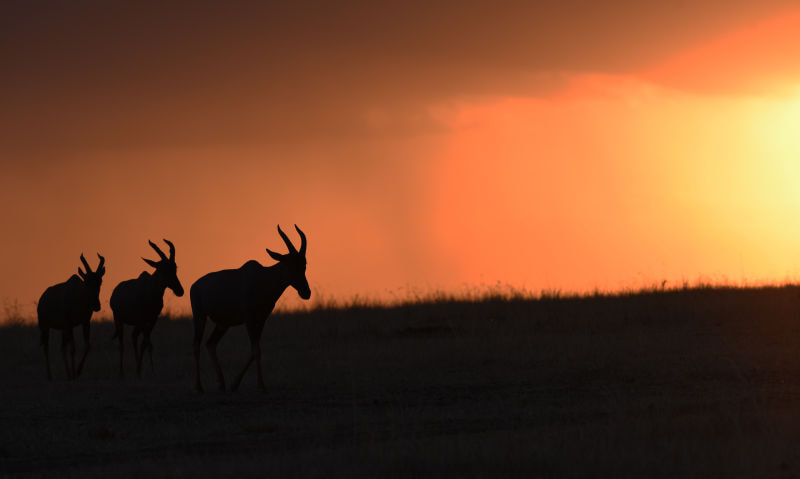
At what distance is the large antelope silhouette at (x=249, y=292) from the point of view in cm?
1853

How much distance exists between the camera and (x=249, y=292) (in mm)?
18703

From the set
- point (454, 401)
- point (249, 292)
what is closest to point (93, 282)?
point (249, 292)

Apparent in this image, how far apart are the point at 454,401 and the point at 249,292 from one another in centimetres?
429

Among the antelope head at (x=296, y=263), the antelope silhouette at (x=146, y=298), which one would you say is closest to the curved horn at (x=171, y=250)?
the antelope silhouette at (x=146, y=298)

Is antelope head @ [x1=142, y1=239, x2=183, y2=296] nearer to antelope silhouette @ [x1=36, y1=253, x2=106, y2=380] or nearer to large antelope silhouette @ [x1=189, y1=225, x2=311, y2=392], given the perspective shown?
antelope silhouette @ [x1=36, y1=253, x2=106, y2=380]

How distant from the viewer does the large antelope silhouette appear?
18531 millimetres

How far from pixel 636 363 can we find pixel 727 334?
186 inches

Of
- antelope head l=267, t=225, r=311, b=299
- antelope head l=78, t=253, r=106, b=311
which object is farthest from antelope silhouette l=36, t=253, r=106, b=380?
antelope head l=267, t=225, r=311, b=299

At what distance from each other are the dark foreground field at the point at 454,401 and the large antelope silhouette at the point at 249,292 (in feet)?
3.24

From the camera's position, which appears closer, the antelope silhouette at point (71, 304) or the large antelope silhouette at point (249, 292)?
the large antelope silhouette at point (249, 292)

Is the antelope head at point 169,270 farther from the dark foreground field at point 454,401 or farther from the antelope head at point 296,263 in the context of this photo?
the antelope head at point 296,263

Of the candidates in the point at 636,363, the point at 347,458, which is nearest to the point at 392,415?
the point at 347,458

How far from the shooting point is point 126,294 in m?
22.5

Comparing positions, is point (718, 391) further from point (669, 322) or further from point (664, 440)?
point (669, 322)
